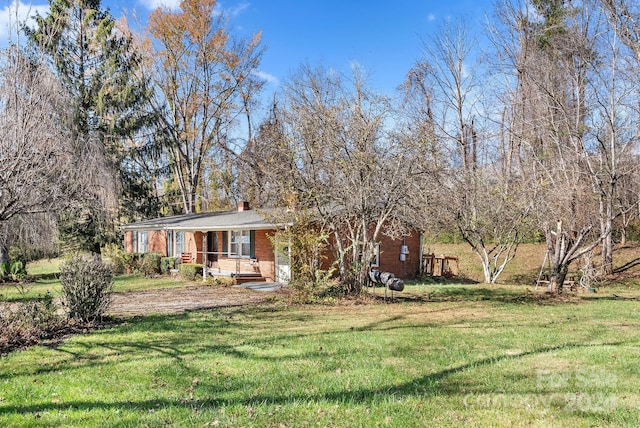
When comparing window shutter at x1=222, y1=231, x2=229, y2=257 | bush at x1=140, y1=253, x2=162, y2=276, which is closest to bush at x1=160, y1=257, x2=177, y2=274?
bush at x1=140, y1=253, x2=162, y2=276

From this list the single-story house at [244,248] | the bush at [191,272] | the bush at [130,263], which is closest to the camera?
the single-story house at [244,248]

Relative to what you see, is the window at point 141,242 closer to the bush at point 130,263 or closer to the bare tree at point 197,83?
the bush at point 130,263

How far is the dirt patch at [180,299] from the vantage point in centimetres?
1142

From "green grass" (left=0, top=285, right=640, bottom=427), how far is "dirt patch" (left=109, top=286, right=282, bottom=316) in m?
1.63

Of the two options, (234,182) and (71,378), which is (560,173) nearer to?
(71,378)

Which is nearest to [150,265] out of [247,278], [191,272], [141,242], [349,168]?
[191,272]

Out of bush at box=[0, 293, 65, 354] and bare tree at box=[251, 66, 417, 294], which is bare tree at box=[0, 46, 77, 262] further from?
bare tree at box=[251, 66, 417, 294]

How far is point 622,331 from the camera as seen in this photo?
28.1 ft

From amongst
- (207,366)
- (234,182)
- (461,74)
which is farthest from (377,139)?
(234,182)

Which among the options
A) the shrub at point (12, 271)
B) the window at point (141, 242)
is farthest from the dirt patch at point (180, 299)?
the window at point (141, 242)

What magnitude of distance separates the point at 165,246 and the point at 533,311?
20050 mm

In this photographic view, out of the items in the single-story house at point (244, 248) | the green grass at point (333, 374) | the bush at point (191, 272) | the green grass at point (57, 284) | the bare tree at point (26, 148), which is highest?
the bare tree at point (26, 148)

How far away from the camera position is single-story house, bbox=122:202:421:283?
18109 millimetres

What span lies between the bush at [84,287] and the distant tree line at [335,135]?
1343 millimetres
